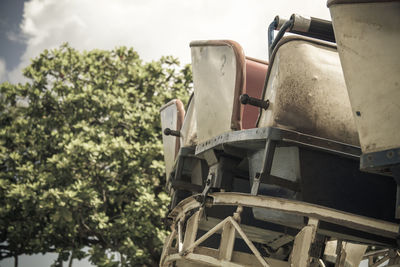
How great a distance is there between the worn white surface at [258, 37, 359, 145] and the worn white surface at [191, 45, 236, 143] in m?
0.63

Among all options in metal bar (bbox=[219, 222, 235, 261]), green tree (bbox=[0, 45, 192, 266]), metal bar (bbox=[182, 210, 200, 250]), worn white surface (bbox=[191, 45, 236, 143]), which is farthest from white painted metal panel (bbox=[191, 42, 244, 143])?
green tree (bbox=[0, 45, 192, 266])

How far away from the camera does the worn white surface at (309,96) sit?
4227 mm

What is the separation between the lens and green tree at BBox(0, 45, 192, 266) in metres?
12.3

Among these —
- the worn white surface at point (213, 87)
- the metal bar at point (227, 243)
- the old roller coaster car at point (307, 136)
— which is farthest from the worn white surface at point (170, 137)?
the metal bar at point (227, 243)

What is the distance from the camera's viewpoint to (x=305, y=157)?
13.9 feet

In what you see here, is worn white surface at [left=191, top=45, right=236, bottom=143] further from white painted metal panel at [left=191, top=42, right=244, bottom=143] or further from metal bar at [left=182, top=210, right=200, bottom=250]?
metal bar at [left=182, top=210, right=200, bottom=250]

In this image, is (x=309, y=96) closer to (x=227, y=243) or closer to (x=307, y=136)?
(x=307, y=136)

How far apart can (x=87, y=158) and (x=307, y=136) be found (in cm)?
912

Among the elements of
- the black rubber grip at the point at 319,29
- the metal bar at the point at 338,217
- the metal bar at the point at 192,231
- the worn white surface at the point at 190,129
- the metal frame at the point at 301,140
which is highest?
the black rubber grip at the point at 319,29

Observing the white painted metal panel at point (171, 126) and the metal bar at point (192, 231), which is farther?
the white painted metal panel at point (171, 126)

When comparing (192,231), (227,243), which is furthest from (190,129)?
(227,243)

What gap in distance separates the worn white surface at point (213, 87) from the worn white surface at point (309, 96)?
63 cm

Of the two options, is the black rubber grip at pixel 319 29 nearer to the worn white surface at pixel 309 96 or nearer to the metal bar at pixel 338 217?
the worn white surface at pixel 309 96

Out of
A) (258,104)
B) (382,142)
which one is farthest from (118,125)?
(382,142)
